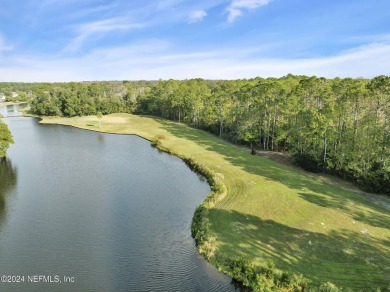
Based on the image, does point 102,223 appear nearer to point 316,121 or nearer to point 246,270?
point 246,270

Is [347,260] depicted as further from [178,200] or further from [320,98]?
[320,98]

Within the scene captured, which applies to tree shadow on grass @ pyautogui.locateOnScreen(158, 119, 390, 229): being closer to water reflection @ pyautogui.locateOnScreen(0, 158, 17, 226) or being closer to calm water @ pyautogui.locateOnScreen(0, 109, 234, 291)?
calm water @ pyautogui.locateOnScreen(0, 109, 234, 291)

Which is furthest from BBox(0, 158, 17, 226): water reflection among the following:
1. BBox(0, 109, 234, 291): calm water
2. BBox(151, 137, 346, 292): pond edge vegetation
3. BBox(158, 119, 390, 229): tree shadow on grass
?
BBox(158, 119, 390, 229): tree shadow on grass

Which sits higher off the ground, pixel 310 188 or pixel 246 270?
pixel 310 188

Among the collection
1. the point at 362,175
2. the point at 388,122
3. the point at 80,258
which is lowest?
the point at 80,258

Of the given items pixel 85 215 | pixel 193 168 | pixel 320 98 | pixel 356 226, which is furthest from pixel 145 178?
pixel 320 98

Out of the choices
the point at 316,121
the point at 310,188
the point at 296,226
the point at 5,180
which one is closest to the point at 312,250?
the point at 296,226
